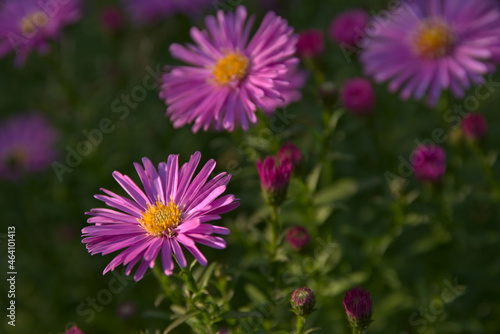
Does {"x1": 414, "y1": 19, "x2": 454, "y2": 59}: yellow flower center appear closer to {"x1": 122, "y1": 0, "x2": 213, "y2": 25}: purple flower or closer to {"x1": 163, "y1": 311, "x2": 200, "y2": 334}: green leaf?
{"x1": 122, "y1": 0, "x2": 213, "y2": 25}: purple flower

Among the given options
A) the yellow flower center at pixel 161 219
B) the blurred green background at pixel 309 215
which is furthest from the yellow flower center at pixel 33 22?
the yellow flower center at pixel 161 219

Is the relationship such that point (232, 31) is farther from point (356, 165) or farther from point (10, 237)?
point (10, 237)

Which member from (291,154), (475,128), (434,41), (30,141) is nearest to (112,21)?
(30,141)

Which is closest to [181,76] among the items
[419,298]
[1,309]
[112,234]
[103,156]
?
[112,234]

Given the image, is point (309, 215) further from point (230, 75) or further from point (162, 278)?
point (162, 278)

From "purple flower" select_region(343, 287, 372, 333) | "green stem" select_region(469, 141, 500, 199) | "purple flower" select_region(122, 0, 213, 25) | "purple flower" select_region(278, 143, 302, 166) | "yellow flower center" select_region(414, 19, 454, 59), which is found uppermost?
"purple flower" select_region(122, 0, 213, 25)

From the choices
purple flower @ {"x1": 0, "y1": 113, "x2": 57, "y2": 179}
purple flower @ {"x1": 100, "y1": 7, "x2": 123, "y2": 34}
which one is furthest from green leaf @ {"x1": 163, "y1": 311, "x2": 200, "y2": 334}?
purple flower @ {"x1": 100, "y1": 7, "x2": 123, "y2": 34}
